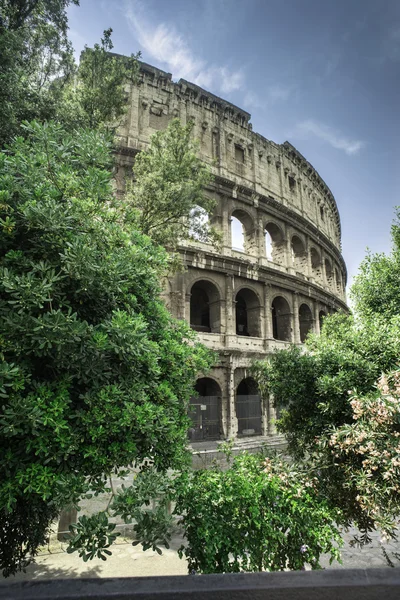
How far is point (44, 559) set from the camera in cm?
609

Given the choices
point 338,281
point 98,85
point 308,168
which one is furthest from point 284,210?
point 98,85

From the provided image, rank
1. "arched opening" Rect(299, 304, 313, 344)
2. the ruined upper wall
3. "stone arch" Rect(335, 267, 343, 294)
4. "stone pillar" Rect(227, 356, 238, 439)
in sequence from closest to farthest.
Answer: "stone pillar" Rect(227, 356, 238, 439)
the ruined upper wall
"arched opening" Rect(299, 304, 313, 344)
"stone arch" Rect(335, 267, 343, 294)

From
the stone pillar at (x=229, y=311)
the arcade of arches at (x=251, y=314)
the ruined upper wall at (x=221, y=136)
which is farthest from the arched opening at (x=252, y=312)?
the ruined upper wall at (x=221, y=136)

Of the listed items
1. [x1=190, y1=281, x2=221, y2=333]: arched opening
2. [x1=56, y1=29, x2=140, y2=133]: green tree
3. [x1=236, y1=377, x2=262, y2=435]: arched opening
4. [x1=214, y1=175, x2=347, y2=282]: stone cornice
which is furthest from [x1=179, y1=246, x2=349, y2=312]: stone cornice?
[x1=56, y1=29, x2=140, y2=133]: green tree

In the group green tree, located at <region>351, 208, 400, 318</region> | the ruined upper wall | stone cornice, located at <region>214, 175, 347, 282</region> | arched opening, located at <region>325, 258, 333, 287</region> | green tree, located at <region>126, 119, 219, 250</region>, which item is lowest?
green tree, located at <region>351, 208, 400, 318</region>

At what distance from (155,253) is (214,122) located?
57.2ft

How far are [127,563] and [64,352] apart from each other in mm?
5096

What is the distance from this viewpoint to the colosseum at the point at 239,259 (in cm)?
1560

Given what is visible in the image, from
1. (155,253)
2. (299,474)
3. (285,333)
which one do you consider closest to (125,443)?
(155,253)

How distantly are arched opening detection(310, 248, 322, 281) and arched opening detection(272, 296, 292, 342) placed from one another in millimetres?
5032

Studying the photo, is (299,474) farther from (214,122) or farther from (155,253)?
(214,122)

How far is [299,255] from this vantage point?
2200 centimetres

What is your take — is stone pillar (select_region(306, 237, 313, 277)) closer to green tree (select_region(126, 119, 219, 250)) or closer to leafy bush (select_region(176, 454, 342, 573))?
green tree (select_region(126, 119, 219, 250))

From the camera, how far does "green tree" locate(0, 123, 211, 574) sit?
293 centimetres
